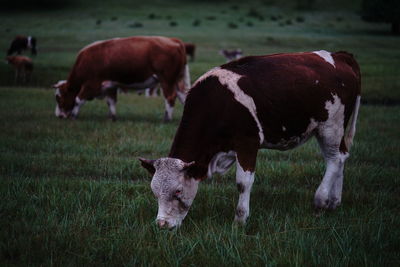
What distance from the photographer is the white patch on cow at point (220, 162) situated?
4.79m

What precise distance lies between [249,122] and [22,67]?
66.2 feet

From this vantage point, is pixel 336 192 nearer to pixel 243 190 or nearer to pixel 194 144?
pixel 243 190

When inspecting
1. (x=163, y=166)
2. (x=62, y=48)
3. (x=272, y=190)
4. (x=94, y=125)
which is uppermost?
(x=163, y=166)

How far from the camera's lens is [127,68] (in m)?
12.1

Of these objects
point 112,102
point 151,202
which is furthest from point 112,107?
point 151,202

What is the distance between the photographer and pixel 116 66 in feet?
39.7

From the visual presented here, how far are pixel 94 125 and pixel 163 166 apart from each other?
23.0 ft

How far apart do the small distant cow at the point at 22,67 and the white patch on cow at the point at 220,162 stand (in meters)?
19.4

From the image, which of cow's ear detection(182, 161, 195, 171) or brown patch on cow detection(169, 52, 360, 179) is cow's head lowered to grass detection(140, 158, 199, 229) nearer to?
cow's ear detection(182, 161, 195, 171)

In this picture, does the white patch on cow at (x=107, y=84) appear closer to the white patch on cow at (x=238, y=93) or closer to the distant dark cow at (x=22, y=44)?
the white patch on cow at (x=238, y=93)

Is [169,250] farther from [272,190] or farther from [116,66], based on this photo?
[116,66]

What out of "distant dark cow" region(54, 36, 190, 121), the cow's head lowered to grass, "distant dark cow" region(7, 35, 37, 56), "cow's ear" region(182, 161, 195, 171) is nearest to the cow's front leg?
"distant dark cow" region(54, 36, 190, 121)

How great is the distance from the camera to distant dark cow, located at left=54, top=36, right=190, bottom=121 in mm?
12102

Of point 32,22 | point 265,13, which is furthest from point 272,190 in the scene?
point 265,13
